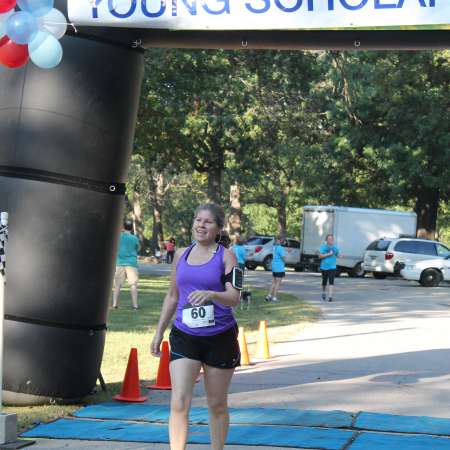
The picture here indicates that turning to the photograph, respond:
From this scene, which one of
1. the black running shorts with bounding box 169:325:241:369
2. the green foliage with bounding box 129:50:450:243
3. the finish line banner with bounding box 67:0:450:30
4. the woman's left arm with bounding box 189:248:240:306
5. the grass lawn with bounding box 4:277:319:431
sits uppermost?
the green foliage with bounding box 129:50:450:243

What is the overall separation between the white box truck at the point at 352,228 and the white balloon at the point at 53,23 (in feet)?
110

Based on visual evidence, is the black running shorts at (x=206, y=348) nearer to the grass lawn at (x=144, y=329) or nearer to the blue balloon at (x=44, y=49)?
the grass lawn at (x=144, y=329)

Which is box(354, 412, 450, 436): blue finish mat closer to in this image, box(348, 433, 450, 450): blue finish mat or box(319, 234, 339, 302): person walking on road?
box(348, 433, 450, 450): blue finish mat

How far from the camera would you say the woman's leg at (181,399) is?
19.9 ft

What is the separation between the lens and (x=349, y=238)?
4059 centimetres

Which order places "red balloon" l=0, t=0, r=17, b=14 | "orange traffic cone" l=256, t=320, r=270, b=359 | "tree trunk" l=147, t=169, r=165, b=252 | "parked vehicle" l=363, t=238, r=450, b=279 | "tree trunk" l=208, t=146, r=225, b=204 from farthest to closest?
"tree trunk" l=147, t=169, r=165, b=252 < "tree trunk" l=208, t=146, r=225, b=204 < "parked vehicle" l=363, t=238, r=450, b=279 < "orange traffic cone" l=256, t=320, r=270, b=359 < "red balloon" l=0, t=0, r=17, b=14

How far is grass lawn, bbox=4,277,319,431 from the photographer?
27.7 ft

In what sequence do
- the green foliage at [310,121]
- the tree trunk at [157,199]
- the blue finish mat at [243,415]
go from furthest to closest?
the tree trunk at [157,199], the green foliage at [310,121], the blue finish mat at [243,415]

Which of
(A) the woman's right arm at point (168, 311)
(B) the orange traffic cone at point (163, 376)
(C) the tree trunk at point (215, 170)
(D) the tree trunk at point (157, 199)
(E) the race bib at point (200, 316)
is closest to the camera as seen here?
(E) the race bib at point (200, 316)

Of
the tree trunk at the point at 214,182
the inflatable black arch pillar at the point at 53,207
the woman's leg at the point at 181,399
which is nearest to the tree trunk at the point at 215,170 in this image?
the tree trunk at the point at 214,182

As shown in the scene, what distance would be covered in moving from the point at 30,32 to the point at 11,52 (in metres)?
0.28

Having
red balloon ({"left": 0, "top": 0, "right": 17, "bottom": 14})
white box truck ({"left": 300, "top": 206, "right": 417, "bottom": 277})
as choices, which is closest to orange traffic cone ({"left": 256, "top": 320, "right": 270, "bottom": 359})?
red balloon ({"left": 0, "top": 0, "right": 17, "bottom": 14})

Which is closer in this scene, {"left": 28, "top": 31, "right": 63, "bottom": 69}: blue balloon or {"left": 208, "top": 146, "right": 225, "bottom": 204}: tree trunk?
{"left": 28, "top": 31, "right": 63, "bottom": 69}: blue balloon

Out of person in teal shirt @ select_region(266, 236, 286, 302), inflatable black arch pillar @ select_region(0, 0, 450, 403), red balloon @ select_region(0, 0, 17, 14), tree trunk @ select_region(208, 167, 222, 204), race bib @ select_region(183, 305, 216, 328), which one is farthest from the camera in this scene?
tree trunk @ select_region(208, 167, 222, 204)
